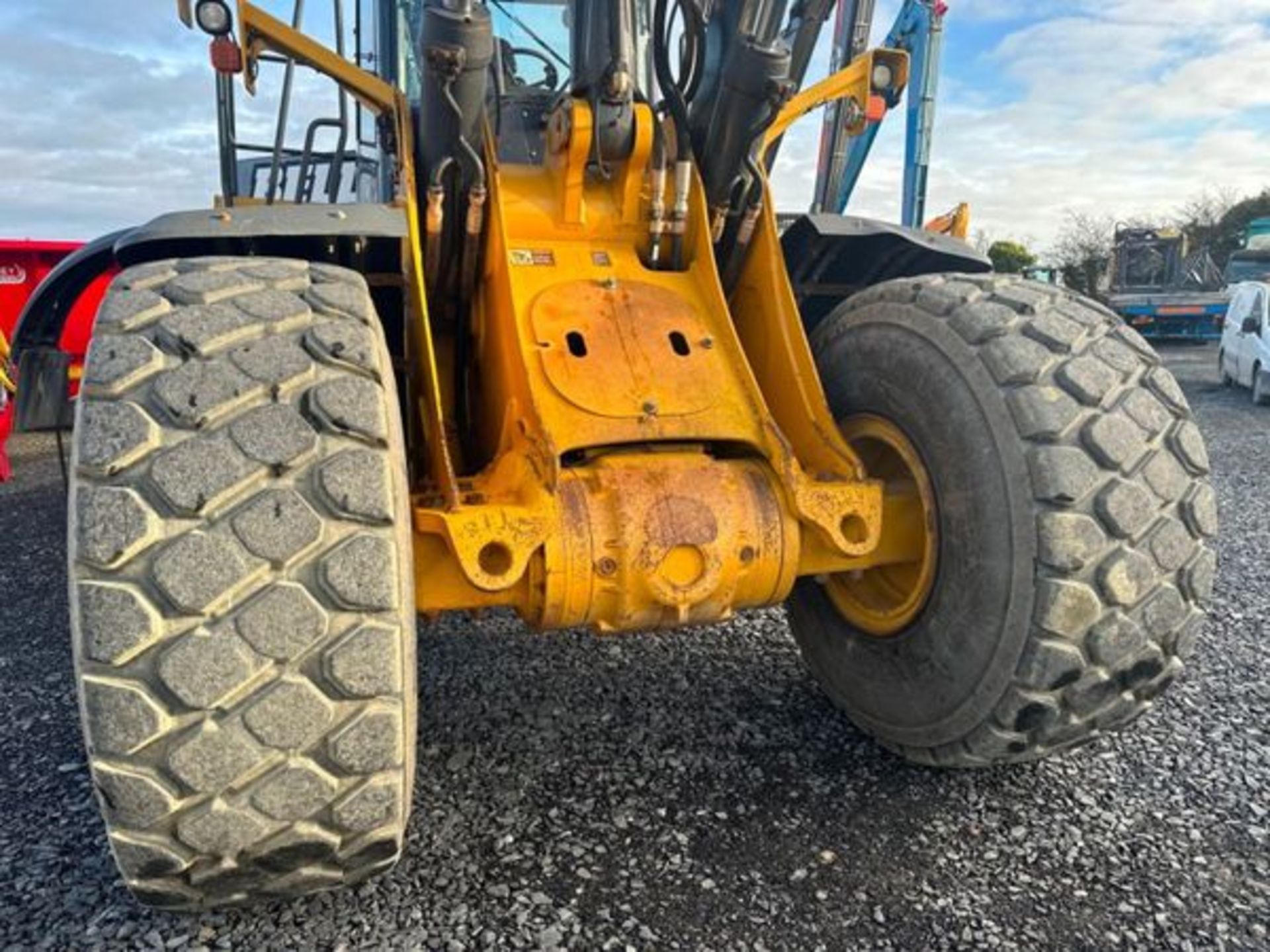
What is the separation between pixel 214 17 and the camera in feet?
9.98

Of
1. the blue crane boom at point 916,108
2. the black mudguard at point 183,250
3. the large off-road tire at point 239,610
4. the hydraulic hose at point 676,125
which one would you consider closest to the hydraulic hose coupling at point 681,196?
the hydraulic hose at point 676,125

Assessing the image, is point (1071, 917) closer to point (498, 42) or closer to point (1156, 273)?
point (498, 42)

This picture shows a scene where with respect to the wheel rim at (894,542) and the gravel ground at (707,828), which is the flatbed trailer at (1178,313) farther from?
the wheel rim at (894,542)

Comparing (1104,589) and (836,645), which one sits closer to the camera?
(1104,589)

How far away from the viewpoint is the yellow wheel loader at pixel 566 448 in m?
1.81

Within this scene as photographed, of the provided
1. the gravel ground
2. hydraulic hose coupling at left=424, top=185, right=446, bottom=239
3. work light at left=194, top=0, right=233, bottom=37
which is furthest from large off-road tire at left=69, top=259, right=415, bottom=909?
work light at left=194, top=0, right=233, bottom=37

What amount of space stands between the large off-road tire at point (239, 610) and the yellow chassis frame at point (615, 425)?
42 centimetres

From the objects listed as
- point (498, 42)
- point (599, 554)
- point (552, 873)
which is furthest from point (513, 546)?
point (498, 42)

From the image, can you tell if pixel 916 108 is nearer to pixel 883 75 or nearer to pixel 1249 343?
pixel 883 75

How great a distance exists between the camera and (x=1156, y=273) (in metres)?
25.2

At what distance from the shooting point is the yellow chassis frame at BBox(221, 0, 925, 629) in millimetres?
2379

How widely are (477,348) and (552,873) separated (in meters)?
1.48

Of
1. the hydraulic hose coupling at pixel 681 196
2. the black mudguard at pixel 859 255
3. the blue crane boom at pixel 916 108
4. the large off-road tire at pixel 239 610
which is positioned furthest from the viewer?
the blue crane boom at pixel 916 108

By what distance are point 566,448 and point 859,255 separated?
145 centimetres
